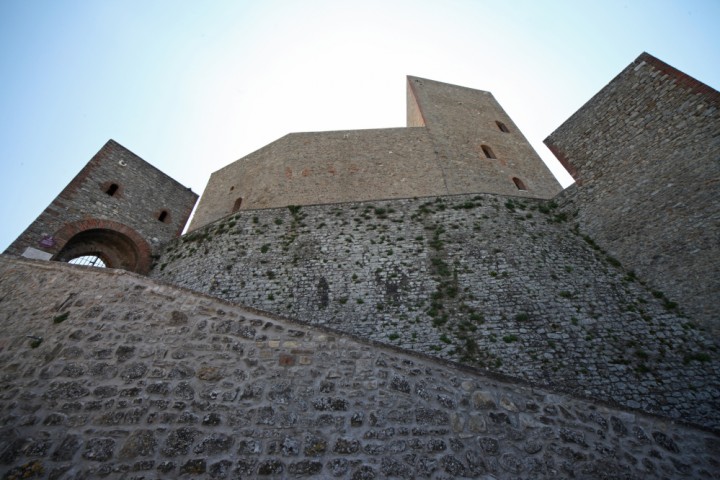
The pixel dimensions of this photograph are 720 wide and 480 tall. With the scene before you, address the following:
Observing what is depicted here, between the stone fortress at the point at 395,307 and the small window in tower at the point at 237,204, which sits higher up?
the small window in tower at the point at 237,204

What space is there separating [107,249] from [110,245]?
168 millimetres

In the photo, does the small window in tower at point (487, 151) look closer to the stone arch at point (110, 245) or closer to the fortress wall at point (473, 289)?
the fortress wall at point (473, 289)

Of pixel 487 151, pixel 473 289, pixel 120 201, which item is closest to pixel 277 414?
pixel 473 289

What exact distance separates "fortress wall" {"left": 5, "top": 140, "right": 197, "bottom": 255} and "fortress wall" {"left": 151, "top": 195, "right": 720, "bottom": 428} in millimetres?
1667

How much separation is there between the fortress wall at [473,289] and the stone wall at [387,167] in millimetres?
1090

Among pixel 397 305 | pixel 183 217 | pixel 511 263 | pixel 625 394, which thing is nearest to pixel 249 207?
pixel 183 217

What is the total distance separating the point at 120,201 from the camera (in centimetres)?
1148

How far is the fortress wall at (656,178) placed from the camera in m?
6.93

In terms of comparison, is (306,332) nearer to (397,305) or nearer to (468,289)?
(397,305)

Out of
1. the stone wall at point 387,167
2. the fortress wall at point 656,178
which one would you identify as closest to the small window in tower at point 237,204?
the stone wall at point 387,167

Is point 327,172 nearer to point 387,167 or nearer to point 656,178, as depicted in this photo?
point 387,167

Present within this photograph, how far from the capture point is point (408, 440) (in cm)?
297

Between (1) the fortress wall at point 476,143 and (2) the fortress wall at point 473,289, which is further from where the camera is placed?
Answer: (1) the fortress wall at point 476,143

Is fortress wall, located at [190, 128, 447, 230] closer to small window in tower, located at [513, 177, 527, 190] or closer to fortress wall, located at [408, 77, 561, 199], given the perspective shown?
fortress wall, located at [408, 77, 561, 199]
